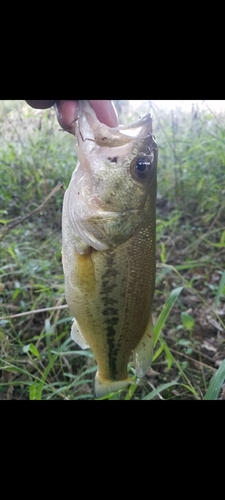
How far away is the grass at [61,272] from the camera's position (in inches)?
57.9

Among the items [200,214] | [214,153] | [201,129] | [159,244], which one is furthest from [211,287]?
[201,129]

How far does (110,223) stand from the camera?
0.92 m

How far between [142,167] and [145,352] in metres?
0.52

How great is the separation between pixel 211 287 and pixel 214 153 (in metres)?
1.03


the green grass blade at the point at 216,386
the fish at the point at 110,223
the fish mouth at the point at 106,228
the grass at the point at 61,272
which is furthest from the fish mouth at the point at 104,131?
the green grass blade at the point at 216,386

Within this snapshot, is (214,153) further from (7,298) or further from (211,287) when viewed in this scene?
(7,298)

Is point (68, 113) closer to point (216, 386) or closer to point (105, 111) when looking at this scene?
point (105, 111)

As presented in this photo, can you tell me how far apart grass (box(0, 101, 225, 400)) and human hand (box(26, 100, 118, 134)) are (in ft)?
2.21

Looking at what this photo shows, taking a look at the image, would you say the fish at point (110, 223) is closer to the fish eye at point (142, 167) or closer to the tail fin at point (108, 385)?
the fish eye at point (142, 167)

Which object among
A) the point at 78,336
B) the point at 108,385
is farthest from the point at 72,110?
the point at 108,385

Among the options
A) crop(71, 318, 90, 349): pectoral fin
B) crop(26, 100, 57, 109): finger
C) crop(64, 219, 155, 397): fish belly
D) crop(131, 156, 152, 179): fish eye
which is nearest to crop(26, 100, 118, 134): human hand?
crop(26, 100, 57, 109): finger

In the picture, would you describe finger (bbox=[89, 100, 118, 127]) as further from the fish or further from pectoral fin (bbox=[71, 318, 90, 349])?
pectoral fin (bbox=[71, 318, 90, 349])

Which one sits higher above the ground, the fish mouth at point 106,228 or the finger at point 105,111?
the finger at point 105,111

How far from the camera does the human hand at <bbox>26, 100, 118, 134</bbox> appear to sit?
36.4 inches
